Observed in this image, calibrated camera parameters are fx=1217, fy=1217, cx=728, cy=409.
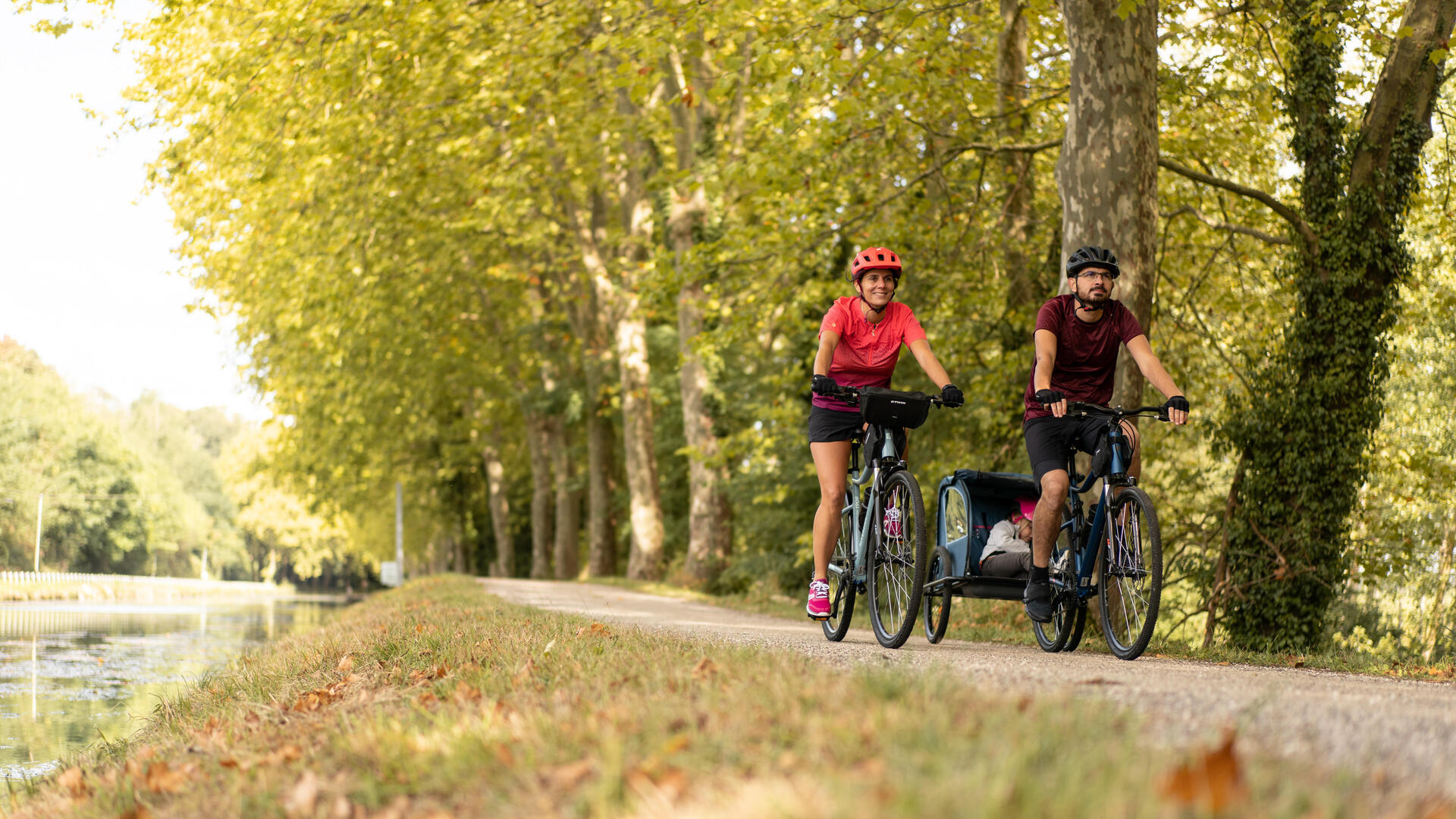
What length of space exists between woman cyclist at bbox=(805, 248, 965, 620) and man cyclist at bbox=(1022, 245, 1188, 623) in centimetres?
69

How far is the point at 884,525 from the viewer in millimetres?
7695

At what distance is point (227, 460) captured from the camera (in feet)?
303

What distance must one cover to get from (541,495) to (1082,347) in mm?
27367

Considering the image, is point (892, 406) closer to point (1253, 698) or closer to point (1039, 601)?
point (1039, 601)

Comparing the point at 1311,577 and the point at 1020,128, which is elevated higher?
the point at 1020,128

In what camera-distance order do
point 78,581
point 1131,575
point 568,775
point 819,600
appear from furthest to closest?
point 78,581 → point 819,600 → point 1131,575 → point 568,775

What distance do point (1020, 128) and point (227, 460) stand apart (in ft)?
289

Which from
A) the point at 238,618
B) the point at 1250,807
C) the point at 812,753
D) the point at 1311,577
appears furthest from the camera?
the point at 238,618

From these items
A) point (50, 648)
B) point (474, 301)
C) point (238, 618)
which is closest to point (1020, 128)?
point (50, 648)

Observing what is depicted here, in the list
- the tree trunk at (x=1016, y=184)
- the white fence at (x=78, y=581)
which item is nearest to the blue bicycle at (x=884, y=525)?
the tree trunk at (x=1016, y=184)

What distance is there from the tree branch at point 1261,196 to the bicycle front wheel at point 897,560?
5999 millimetres

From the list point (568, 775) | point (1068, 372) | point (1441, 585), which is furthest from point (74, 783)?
point (1441, 585)

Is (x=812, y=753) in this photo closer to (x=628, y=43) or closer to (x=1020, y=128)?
(x=628, y=43)

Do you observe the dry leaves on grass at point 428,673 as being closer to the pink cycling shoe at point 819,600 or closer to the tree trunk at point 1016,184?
the pink cycling shoe at point 819,600
